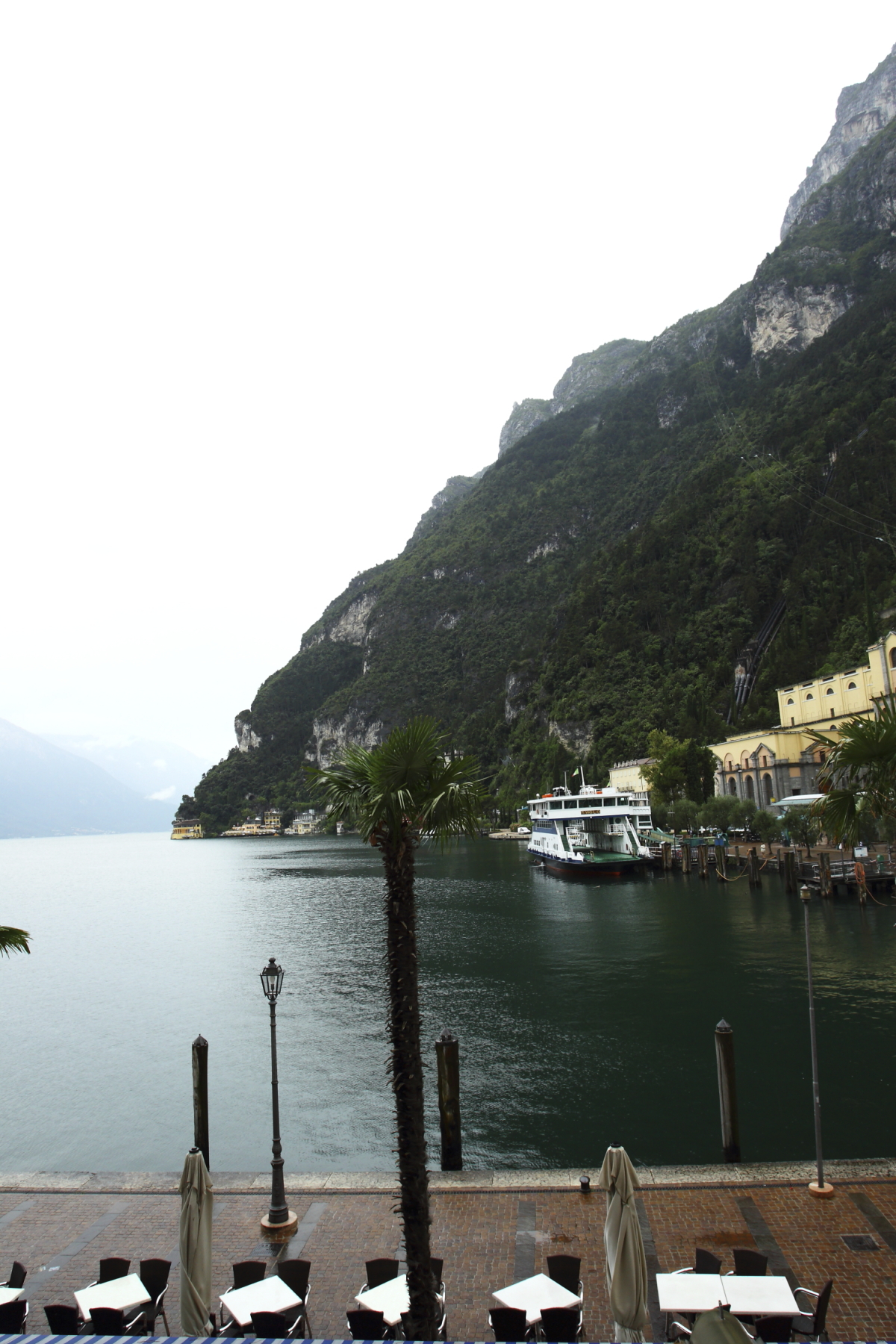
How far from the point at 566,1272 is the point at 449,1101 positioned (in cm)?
602

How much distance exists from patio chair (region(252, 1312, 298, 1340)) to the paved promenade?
0.73 m

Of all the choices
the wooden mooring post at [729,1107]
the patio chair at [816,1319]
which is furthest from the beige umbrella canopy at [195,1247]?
the wooden mooring post at [729,1107]

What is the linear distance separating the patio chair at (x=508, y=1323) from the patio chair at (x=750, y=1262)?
2.70m

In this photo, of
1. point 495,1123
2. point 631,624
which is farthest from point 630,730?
point 495,1123

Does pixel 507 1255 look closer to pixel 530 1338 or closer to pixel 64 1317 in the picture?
pixel 530 1338

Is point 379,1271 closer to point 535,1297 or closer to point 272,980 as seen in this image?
point 535,1297

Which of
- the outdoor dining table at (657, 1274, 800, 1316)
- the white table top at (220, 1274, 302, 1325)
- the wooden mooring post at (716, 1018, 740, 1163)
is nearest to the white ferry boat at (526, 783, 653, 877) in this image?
the wooden mooring post at (716, 1018, 740, 1163)

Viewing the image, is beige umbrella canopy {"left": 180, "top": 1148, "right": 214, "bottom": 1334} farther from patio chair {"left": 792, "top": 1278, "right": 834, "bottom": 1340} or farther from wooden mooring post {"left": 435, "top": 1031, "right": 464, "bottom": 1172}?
patio chair {"left": 792, "top": 1278, "right": 834, "bottom": 1340}

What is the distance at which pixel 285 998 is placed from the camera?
35.4 m

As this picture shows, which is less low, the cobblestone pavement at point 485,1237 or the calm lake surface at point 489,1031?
the cobblestone pavement at point 485,1237

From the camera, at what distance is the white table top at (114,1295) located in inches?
375

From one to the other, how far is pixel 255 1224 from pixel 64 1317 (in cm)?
389

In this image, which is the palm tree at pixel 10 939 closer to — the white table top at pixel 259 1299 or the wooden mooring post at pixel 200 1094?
the white table top at pixel 259 1299

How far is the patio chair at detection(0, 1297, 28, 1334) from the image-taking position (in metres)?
9.45
